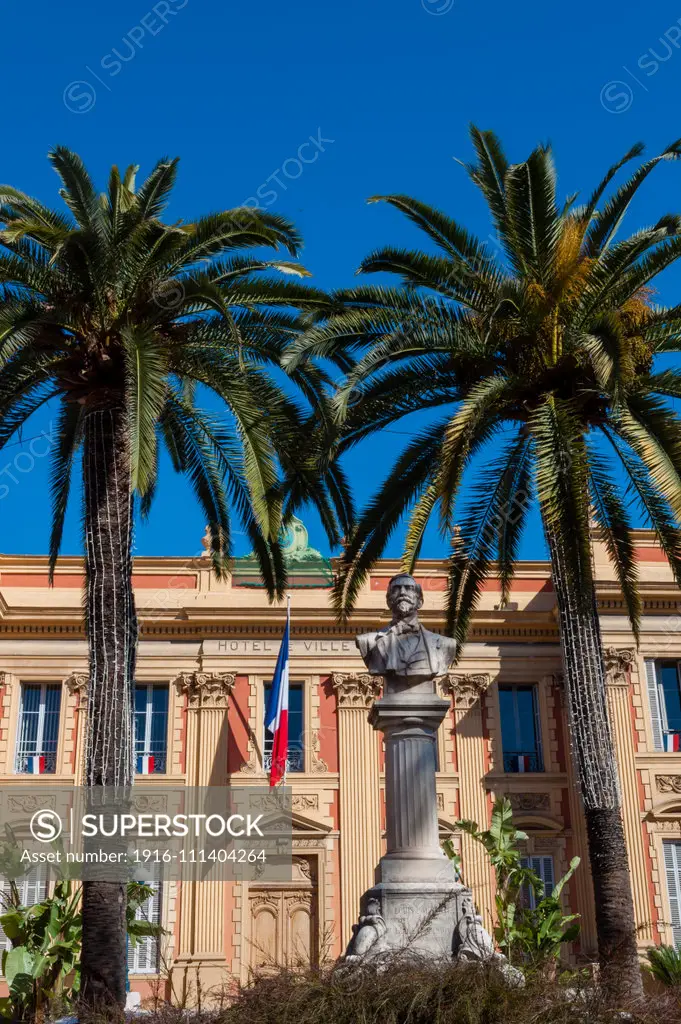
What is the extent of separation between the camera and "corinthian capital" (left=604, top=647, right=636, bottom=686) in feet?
92.2

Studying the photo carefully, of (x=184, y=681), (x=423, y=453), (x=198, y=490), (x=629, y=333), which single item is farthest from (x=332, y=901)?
(x=629, y=333)

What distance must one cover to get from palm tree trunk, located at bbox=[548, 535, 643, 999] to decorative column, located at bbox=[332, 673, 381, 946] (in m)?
12.5

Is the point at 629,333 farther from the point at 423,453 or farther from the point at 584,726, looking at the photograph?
the point at 584,726

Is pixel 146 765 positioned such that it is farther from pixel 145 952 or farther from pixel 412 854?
pixel 412 854

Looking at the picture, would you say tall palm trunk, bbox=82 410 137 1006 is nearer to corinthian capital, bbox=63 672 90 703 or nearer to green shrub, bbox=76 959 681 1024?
green shrub, bbox=76 959 681 1024

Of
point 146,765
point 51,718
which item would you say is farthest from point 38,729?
point 146,765

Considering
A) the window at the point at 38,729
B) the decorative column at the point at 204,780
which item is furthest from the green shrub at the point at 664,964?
the window at the point at 38,729

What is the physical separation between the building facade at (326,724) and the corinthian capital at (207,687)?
0.05 m

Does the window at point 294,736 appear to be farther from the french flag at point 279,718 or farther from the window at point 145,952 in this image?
the window at point 145,952

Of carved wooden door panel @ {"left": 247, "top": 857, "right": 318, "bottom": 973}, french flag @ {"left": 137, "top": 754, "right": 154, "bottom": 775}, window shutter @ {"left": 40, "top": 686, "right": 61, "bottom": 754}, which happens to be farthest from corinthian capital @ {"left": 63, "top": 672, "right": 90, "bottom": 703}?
carved wooden door panel @ {"left": 247, "top": 857, "right": 318, "bottom": 973}

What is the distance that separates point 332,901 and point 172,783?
4384mm

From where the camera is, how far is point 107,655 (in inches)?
573

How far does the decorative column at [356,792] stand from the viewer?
26422mm

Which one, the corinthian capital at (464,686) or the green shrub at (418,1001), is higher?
the corinthian capital at (464,686)
